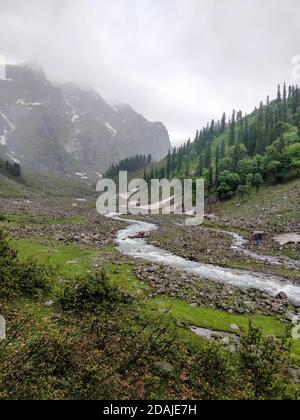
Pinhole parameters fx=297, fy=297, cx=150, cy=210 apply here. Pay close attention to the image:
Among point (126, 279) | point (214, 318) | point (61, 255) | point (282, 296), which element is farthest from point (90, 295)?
point (282, 296)


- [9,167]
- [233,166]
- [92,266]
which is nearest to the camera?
[92,266]

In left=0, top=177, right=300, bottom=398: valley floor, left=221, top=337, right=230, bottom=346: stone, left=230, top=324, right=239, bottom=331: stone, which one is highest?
left=0, top=177, right=300, bottom=398: valley floor

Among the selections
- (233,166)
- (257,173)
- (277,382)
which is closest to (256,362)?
(277,382)

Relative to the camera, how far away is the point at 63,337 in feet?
40.3

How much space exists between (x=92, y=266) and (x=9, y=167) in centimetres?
17169

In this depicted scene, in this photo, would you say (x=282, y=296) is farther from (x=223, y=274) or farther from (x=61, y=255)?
(x=61, y=255)

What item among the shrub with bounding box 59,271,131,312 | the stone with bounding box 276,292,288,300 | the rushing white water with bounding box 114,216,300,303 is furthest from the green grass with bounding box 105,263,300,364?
the rushing white water with bounding box 114,216,300,303

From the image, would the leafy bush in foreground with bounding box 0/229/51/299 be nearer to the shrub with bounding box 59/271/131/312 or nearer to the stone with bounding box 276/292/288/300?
the shrub with bounding box 59/271/131/312

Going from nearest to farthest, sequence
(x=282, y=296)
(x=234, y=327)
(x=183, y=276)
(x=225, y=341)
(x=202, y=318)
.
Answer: (x=225, y=341)
(x=234, y=327)
(x=202, y=318)
(x=282, y=296)
(x=183, y=276)

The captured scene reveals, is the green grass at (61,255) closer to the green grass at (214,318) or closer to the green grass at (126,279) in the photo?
the green grass at (126,279)

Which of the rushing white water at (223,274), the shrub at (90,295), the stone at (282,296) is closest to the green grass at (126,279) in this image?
the shrub at (90,295)

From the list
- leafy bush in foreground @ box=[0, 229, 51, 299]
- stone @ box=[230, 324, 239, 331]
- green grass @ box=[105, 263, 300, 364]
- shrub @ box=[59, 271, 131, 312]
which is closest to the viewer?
green grass @ box=[105, 263, 300, 364]
